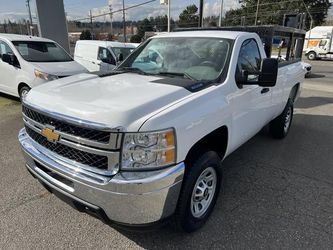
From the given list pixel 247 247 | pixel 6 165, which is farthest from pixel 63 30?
pixel 247 247

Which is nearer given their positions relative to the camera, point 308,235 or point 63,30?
point 308,235

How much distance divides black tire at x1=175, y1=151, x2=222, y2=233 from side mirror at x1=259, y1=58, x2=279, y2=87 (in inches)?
39.2

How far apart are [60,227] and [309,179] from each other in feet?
10.5

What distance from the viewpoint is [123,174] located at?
6.93 ft

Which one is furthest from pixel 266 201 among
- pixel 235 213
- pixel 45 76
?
pixel 45 76

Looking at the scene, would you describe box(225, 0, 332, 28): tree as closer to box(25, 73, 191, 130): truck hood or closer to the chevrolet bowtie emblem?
box(25, 73, 191, 130): truck hood

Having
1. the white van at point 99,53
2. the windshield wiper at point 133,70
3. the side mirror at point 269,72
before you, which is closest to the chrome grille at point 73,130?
the windshield wiper at point 133,70

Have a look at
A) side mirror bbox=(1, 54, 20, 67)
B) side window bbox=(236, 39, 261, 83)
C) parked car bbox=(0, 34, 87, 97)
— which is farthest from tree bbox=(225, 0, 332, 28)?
side window bbox=(236, 39, 261, 83)

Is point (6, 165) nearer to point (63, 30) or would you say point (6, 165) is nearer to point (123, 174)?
point (123, 174)

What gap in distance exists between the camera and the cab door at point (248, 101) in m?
3.21

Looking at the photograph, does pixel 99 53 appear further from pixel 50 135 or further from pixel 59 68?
pixel 50 135

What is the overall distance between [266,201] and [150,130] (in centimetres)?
198

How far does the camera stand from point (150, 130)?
6.91ft

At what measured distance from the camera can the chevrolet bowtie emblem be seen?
2.38 metres
